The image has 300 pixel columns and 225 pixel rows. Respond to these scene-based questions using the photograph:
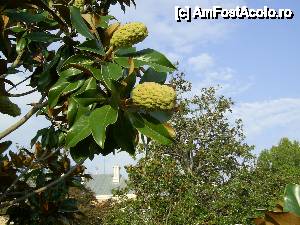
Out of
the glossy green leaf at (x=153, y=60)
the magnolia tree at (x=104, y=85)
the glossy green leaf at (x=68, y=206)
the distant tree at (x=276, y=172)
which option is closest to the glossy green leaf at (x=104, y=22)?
the magnolia tree at (x=104, y=85)

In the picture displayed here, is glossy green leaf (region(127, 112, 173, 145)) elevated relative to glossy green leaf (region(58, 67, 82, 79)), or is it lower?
lower

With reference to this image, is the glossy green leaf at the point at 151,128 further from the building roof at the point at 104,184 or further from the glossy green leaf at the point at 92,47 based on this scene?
the building roof at the point at 104,184

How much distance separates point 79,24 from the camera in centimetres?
200

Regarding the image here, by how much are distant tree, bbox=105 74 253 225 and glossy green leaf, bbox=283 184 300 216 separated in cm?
87

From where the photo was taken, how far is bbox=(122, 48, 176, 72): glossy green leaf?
6.63 ft

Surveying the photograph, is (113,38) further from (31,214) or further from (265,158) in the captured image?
(265,158)

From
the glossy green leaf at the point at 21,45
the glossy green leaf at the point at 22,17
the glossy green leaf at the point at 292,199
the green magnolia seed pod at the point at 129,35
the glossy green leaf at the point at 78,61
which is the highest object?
the glossy green leaf at the point at 21,45

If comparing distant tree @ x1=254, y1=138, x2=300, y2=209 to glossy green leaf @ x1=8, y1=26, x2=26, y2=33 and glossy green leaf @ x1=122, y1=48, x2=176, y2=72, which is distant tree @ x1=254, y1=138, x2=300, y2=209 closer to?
glossy green leaf @ x1=8, y1=26, x2=26, y2=33

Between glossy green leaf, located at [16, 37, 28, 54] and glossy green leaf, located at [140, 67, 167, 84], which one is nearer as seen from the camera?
glossy green leaf, located at [140, 67, 167, 84]

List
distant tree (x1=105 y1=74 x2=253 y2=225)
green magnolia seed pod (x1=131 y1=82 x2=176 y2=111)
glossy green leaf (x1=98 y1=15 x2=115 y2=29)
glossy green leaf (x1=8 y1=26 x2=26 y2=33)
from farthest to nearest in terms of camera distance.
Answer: distant tree (x1=105 y1=74 x2=253 y2=225) → glossy green leaf (x1=8 y1=26 x2=26 y2=33) → glossy green leaf (x1=98 y1=15 x2=115 y2=29) → green magnolia seed pod (x1=131 y1=82 x2=176 y2=111)

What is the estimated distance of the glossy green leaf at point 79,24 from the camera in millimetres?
1981

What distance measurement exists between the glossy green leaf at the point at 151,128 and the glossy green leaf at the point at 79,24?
0.39m

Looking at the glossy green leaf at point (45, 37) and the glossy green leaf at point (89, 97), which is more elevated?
the glossy green leaf at point (45, 37)

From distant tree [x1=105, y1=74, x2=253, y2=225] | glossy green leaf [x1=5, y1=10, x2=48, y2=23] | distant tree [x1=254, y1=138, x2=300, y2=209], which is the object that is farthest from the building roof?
glossy green leaf [x1=5, y1=10, x2=48, y2=23]
